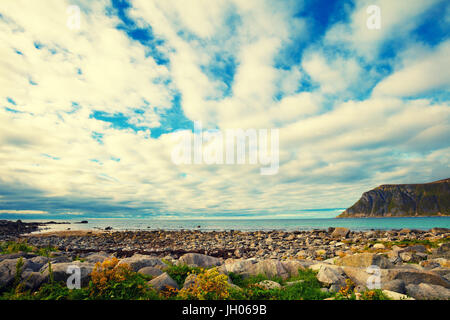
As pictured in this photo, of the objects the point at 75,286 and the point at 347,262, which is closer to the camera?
the point at 75,286

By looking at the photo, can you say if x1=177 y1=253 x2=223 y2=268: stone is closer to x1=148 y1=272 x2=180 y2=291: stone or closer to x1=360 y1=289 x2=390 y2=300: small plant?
x1=148 y1=272 x2=180 y2=291: stone

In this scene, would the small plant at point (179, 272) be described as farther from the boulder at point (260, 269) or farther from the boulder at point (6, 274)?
the boulder at point (6, 274)

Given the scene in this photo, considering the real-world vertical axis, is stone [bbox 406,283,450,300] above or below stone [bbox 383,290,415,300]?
below

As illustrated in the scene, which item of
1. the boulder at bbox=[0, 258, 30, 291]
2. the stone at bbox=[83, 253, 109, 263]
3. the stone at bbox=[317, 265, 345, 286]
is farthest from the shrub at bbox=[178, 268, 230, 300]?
the stone at bbox=[83, 253, 109, 263]

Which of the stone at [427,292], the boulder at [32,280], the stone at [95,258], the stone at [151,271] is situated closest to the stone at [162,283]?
the stone at [151,271]

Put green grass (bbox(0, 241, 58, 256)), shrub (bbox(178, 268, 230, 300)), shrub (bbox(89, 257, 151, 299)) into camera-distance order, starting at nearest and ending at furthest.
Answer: shrub (bbox(178, 268, 230, 300)) → shrub (bbox(89, 257, 151, 299)) → green grass (bbox(0, 241, 58, 256))

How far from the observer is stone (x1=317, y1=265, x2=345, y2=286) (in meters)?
9.26

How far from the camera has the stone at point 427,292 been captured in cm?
734

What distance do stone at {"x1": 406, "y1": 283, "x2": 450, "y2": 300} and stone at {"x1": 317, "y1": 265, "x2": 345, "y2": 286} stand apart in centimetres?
213

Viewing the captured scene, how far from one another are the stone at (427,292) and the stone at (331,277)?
2130 millimetres
